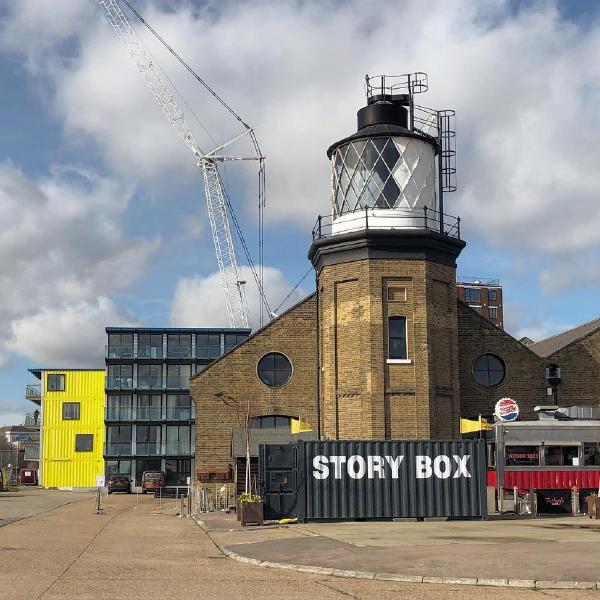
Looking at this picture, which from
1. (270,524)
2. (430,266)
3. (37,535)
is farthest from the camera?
(430,266)

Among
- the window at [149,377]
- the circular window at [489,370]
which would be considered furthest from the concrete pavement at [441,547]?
the window at [149,377]

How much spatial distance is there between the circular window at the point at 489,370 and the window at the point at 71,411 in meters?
57.4

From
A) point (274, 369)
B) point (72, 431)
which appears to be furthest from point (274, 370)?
point (72, 431)

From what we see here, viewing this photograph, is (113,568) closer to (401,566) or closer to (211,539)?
(401,566)

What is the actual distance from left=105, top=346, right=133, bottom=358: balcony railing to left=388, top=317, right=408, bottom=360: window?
175 feet

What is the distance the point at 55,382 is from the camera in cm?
8712

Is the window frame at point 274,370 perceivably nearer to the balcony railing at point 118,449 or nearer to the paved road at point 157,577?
the paved road at point 157,577

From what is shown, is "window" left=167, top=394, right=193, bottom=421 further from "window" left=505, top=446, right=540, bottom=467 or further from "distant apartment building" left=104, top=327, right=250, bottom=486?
"window" left=505, top=446, right=540, bottom=467

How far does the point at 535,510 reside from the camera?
30781 millimetres

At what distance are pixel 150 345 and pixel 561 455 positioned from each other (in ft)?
186

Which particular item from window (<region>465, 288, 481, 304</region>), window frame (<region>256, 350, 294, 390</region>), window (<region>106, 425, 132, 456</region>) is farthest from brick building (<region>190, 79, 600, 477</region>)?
window (<region>465, 288, 481, 304</region>)

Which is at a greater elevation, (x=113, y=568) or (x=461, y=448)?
(x=461, y=448)

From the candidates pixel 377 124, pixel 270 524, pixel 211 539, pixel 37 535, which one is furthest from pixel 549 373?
pixel 37 535

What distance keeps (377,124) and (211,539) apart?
1844cm
